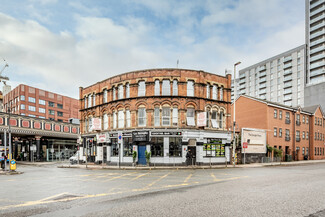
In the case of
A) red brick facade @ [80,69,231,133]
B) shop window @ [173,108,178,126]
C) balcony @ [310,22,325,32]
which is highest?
balcony @ [310,22,325,32]

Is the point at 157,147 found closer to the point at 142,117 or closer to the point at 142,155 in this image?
the point at 142,155

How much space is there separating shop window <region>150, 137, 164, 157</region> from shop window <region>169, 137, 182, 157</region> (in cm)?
102

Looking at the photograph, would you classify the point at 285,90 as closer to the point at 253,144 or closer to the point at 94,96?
the point at 253,144

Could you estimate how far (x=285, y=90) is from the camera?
9281 cm

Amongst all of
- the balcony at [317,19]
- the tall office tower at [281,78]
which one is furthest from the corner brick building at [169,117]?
the balcony at [317,19]

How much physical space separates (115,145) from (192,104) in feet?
35.8

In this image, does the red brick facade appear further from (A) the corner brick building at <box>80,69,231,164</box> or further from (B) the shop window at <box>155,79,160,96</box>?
(B) the shop window at <box>155,79,160,96</box>

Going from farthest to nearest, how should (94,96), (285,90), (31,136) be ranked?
(285,90) < (31,136) < (94,96)

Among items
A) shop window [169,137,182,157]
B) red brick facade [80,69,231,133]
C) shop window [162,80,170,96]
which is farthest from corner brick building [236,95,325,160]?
shop window [162,80,170,96]

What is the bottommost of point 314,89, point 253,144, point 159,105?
point 253,144

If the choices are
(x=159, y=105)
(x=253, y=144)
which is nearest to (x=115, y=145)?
(x=159, y=105)

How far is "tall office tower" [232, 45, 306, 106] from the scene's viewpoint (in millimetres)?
88125

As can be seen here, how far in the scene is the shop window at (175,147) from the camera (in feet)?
88.8

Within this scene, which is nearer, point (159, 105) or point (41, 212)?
point (41, 212)
